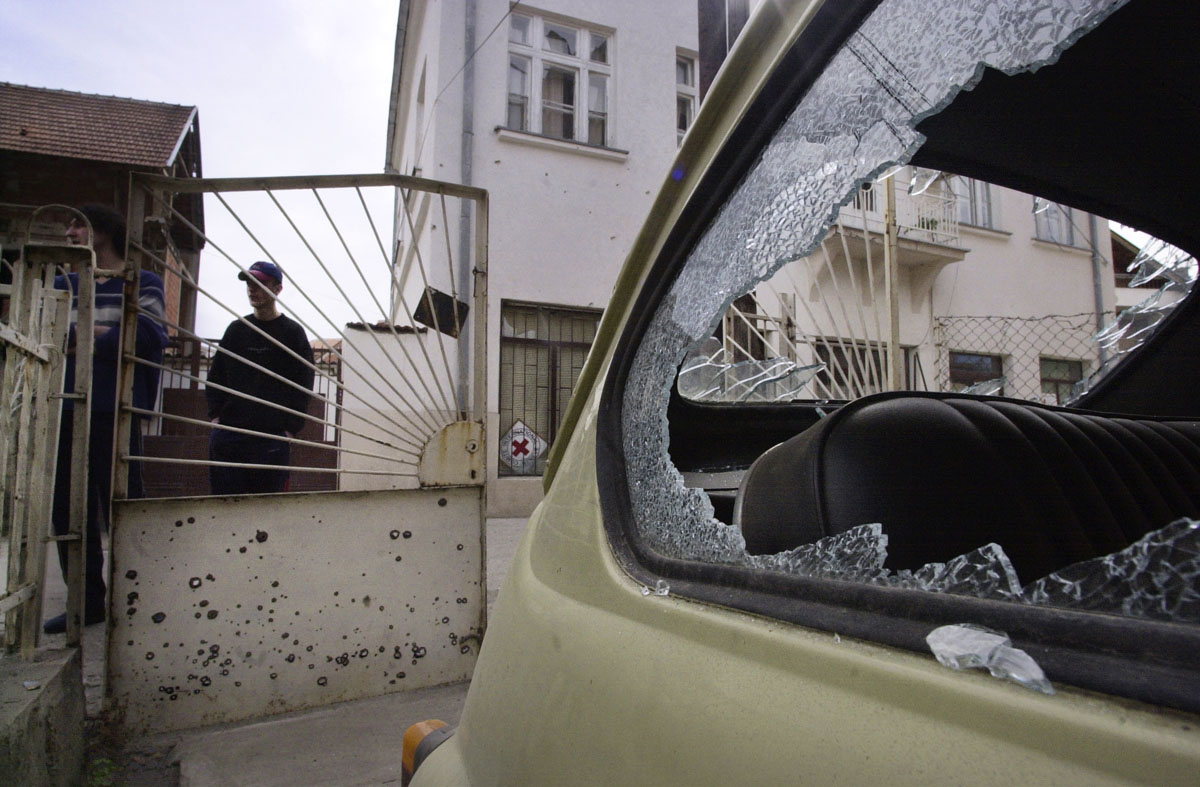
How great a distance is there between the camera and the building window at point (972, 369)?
9.23 ft

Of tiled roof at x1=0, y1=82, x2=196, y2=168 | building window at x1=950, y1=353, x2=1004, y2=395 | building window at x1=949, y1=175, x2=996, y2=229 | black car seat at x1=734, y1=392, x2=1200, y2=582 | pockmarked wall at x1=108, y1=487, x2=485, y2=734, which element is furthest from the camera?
tiled roof at x1=0, y1=82, x2=196, y2=168

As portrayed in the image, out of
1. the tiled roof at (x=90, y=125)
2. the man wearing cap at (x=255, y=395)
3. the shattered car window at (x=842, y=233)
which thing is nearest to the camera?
the shattered car window at (x=842, y=233)

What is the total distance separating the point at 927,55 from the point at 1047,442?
1.75ft

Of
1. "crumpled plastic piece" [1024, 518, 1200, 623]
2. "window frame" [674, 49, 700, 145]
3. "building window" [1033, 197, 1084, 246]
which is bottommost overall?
"crumpled plastic piece" [1024, 518, 1200, 623]

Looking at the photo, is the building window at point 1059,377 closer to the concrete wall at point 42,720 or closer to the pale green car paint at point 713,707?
the pale green car paint at point 713,707

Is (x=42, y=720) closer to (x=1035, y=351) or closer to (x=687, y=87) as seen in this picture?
(x=1035, y=351)

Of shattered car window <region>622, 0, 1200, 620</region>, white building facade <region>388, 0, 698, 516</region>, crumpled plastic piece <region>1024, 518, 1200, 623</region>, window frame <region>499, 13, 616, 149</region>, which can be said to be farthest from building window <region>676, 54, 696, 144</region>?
crumpled plastic piece <region>1024, 518, 1200, 623</region>

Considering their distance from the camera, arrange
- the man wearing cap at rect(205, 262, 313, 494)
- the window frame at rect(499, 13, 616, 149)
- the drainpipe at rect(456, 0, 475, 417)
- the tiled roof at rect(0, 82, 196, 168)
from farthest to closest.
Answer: the tiled roof at rect(0, 82, 196, 168), the window frame at rect(499, 13, 616, 149), the drainpipe at rect(456, 0, 475, 417), the man wearing cap at rect(205, 262, 313, 494)

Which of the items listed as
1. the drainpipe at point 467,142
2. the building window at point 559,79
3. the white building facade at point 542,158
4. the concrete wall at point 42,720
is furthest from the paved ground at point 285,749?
the building window at point 559,79

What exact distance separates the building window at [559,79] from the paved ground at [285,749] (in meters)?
7.31

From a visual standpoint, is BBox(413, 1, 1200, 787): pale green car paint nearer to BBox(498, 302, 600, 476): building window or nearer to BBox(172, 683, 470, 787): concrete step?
BBox(172, 683, 470, 787): concrete step

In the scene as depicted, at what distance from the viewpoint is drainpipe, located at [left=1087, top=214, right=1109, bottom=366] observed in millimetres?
1639

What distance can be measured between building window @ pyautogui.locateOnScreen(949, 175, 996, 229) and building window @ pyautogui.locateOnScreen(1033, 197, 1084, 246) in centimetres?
11

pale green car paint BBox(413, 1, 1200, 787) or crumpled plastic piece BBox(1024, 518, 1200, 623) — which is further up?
crumpled plastic piece BBox(1024, 518, 1200, 623)
